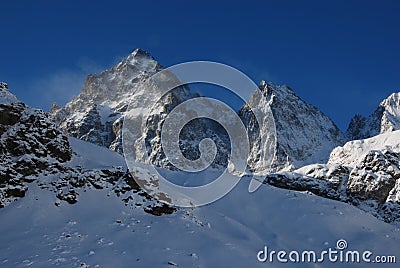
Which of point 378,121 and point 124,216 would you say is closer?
point 124,216

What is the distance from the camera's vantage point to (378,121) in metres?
147

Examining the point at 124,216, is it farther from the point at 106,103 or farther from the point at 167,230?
the point at 106,103

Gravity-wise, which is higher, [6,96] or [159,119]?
[159,119]

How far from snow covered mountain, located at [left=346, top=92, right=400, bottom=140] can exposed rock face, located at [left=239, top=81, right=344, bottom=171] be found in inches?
268

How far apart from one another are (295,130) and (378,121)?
32.0 meters

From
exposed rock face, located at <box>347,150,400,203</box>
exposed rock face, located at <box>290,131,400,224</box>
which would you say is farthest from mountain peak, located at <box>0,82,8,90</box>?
exposed rock face, located at <box>347,150,400,203</box>

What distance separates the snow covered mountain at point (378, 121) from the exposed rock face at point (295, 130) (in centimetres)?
680

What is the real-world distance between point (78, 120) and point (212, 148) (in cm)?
4560

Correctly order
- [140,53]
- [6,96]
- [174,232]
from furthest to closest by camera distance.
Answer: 1. [140,53]
2. [6,96]
3. [174,232]

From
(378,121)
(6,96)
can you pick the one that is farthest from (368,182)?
(378,121)

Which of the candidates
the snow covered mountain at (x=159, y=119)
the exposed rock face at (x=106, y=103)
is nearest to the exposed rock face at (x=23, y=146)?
the snow covered mountain at (x=159, y=119)

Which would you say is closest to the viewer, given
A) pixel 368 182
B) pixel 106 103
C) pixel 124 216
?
pixel 124 216

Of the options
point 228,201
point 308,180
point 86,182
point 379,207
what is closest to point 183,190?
point 228,201

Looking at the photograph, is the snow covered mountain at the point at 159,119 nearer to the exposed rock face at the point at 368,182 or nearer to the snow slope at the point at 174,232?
the exposed rock face at the point at 368,182
